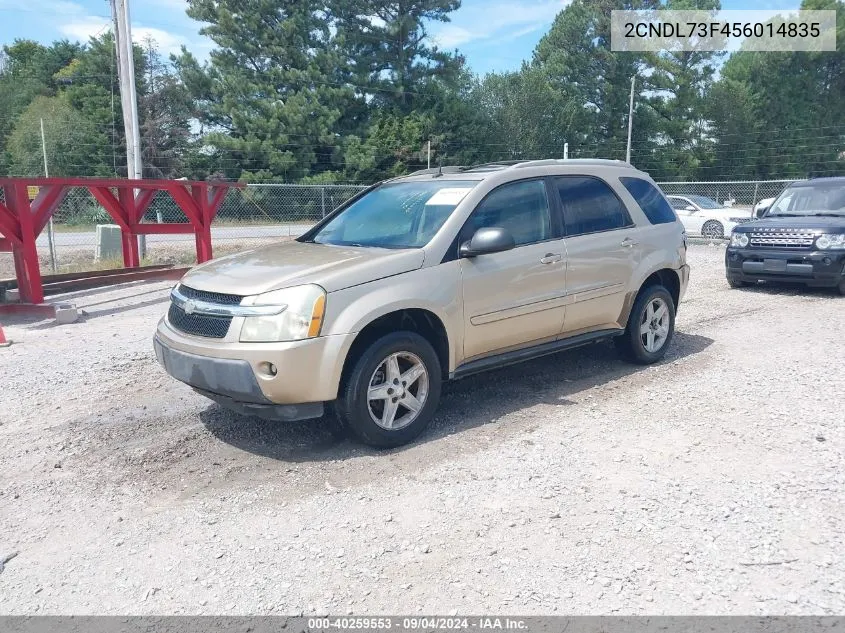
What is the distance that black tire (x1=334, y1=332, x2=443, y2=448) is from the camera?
4.25 m

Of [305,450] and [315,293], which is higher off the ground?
[315,293]

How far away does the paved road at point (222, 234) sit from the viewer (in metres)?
20.8

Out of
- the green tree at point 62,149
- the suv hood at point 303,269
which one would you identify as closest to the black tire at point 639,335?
the suv hood at point 303,269

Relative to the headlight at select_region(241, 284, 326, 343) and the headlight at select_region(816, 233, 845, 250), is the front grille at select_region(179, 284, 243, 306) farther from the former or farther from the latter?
the headlight at select_region(816, 233, 845, 250)

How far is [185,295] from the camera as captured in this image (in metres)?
4.65

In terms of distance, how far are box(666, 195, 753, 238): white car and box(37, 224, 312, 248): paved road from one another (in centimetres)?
1265

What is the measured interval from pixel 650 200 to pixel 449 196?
2.36 metres

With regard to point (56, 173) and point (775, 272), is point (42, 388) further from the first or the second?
point (56, 173)

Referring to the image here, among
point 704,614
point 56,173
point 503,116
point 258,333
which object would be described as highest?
point 503,116

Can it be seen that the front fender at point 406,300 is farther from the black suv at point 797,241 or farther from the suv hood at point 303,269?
the black suv at point 797,241

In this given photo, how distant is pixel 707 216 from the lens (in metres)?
20.5

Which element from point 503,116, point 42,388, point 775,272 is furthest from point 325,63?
point 42,388

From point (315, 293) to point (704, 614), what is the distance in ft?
8.67

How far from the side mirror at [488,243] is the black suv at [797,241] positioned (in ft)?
23.7
